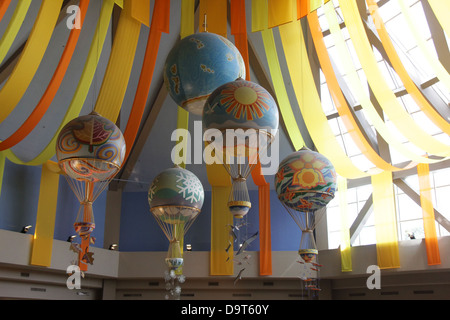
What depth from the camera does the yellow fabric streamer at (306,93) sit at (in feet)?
27.5

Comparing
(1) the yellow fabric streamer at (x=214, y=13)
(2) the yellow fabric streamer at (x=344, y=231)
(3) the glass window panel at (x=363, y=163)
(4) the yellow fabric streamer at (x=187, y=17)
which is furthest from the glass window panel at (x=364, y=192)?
(4) the yellow fabric streamer at (x=187, y=17)

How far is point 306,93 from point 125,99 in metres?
4.52

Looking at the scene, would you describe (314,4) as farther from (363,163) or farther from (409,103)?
(363,163)

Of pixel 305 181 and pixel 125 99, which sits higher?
pixel 125 99

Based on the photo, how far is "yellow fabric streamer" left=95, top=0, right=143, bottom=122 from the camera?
A: 313 inches

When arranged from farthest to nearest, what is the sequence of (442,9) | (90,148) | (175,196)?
(442,9), (175,196), (90,148)

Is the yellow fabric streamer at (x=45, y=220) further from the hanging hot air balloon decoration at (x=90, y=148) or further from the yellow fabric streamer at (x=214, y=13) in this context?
the hanging hot air balloon decoration at (x=90, y=148)

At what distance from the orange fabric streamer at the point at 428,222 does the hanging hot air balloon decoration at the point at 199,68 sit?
599 cm

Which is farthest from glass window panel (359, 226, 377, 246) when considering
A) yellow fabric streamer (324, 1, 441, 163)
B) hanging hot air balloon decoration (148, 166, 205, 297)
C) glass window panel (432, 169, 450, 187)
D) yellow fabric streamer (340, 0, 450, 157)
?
hanging hot air balloon decoration (148, 166, 205, 297)

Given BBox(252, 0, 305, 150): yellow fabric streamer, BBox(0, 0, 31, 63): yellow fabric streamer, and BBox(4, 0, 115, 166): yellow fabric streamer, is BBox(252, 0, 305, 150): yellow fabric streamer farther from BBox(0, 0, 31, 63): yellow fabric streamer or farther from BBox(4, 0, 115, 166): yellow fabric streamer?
BBox(0, 0, 31, 63): yellow fabric streamer

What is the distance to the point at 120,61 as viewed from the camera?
7992mm

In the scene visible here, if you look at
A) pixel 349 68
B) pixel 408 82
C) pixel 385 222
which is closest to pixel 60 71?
pixel 349 68

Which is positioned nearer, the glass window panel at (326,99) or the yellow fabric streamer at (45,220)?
the yellow fabric streamer at (45,220)

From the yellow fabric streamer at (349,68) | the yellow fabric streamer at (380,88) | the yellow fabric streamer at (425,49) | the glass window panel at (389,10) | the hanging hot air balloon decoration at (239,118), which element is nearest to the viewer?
the hanging hot air balloon decoration at (239,118)
